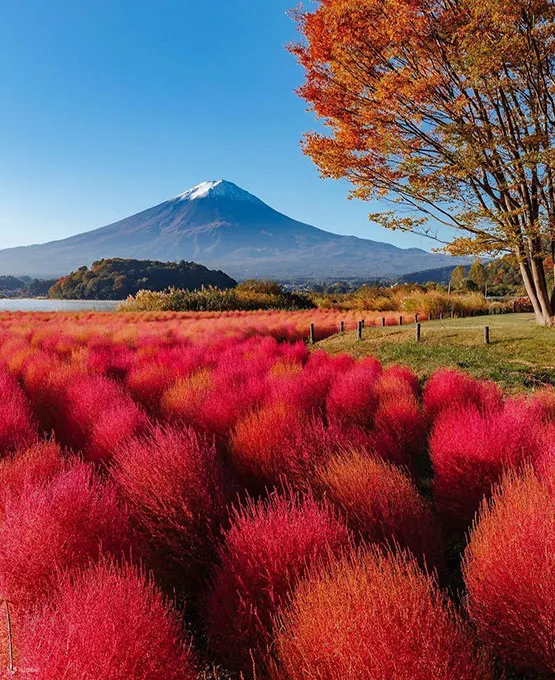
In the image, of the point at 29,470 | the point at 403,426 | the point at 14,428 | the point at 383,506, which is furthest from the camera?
the point at 403,426

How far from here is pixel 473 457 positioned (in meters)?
3.26

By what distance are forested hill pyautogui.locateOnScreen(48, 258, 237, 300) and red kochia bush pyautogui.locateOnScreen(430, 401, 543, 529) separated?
4172cm

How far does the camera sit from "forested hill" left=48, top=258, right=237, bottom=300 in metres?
47.2

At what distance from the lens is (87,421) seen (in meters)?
4.38

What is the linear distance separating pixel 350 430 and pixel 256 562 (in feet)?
7.21

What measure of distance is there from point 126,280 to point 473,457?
4855 cm

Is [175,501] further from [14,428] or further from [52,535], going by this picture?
[14,428]

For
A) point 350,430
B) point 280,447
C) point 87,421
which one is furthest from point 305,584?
point 87,421

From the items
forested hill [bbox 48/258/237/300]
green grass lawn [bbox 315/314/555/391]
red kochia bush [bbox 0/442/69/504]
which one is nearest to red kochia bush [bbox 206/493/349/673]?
red kochia bush [bbox 0/442/69/504]

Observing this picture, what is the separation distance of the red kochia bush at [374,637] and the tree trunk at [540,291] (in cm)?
1174

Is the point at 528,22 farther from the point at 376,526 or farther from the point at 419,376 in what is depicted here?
the point at 376,526

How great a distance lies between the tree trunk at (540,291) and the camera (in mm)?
11414

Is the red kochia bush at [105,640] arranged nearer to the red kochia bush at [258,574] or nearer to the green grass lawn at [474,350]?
the red kochia bush at [258,574]

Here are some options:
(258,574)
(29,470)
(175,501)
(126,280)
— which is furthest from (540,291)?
(126,280)
